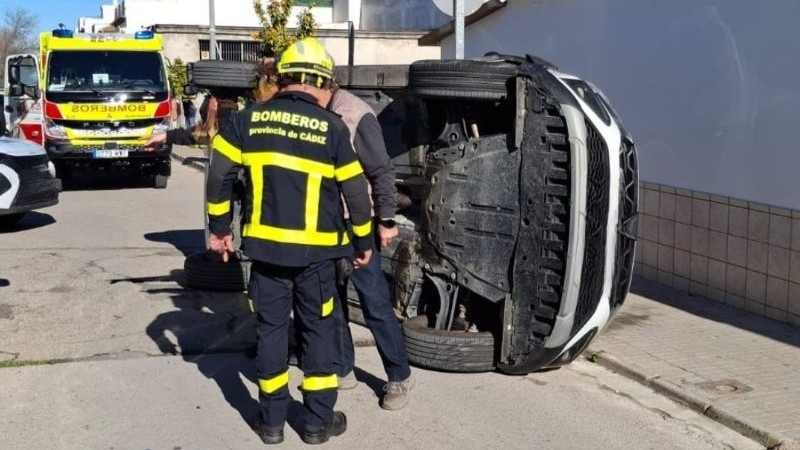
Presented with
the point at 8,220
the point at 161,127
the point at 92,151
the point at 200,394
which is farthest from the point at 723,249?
the point at 92,151

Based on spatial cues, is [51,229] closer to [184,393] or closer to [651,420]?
[184,393]

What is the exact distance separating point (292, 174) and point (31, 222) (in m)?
8.81

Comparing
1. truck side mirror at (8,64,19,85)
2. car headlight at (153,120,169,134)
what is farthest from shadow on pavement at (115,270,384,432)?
truck side mirror at (8,64,19,85)

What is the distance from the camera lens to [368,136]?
492 centimetres

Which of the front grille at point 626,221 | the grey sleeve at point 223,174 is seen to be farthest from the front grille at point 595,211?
the grey sleeve at point 223,174

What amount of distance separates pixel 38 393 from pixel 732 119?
5.31 metres

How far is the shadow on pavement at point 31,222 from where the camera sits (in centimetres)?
1166

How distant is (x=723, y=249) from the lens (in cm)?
744

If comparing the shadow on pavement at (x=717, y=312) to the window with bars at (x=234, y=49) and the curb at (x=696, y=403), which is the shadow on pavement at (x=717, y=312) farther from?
the window with bars at (x=234, y=49)

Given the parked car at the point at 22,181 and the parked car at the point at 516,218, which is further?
the parked car at the point at 22,181

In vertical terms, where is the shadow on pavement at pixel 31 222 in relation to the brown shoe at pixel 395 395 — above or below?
below

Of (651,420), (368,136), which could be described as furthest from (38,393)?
(651,420)

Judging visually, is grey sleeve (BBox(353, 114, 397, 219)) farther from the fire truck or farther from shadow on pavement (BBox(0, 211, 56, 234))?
the fire truck

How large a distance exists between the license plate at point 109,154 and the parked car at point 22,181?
4009 mm
